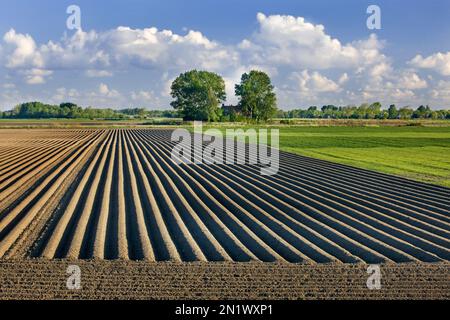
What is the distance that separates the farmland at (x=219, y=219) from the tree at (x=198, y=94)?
68575mm

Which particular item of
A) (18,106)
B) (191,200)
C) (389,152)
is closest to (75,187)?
(191,200)

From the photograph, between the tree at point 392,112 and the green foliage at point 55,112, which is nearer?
the green foliage at point 55,112

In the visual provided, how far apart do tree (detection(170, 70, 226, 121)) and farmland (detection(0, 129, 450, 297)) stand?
68575 mm

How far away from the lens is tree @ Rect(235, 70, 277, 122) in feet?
299

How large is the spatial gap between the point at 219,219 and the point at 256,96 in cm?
8141

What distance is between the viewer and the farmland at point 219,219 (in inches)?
341

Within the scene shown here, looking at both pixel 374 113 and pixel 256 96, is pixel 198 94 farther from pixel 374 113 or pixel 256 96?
pixel 374 113

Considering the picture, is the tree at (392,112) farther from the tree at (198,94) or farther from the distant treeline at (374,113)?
the tree at (198,94)

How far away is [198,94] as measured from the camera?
295ft

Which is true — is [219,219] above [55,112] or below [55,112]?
below

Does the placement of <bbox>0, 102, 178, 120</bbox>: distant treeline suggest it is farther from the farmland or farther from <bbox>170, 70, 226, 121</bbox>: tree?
the farmland

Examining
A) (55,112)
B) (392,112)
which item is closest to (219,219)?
(55,112)

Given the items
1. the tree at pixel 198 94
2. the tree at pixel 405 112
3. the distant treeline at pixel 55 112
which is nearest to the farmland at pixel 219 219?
the tree at pixel 198 94

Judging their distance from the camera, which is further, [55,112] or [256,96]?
[55,112]
